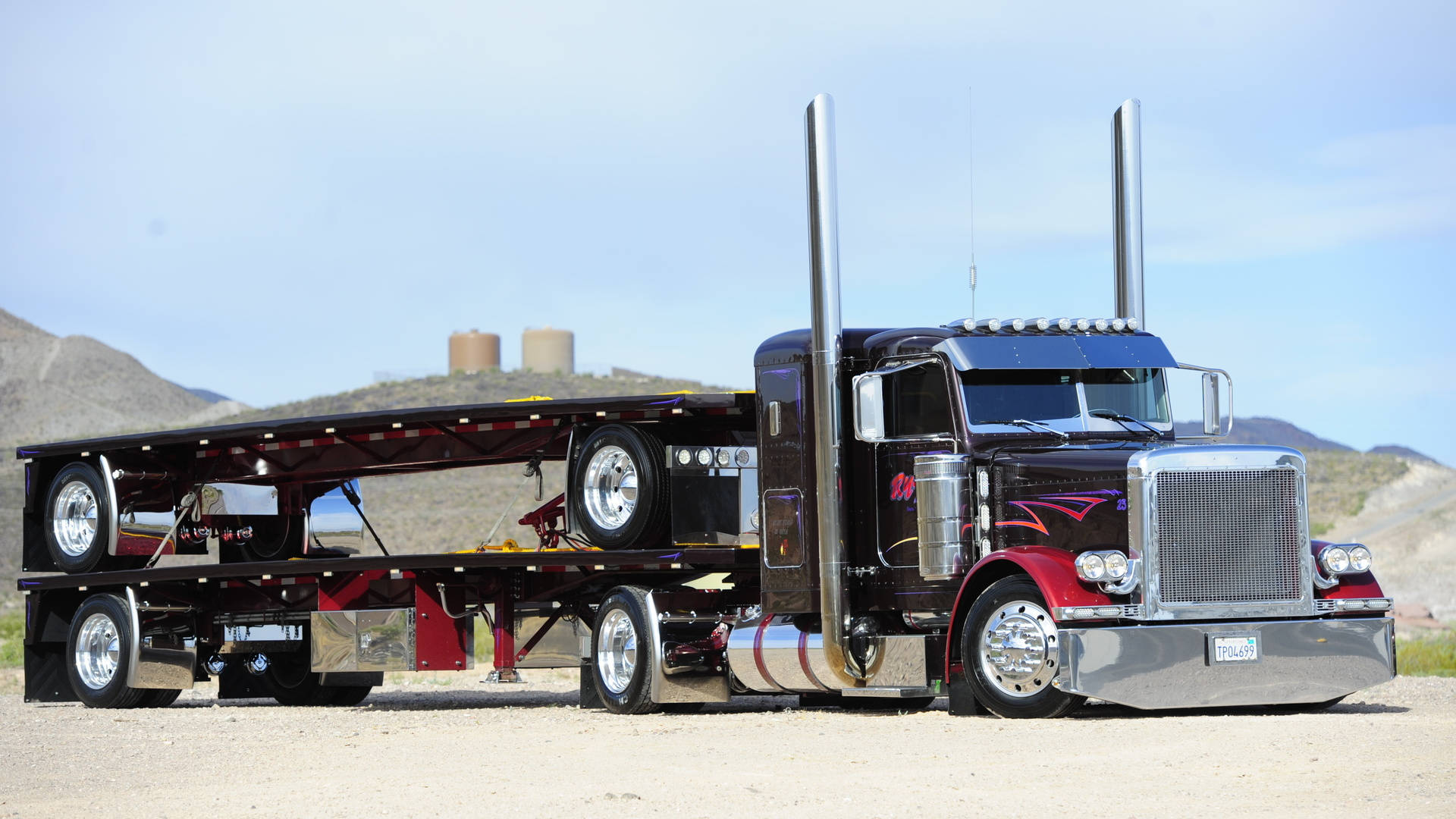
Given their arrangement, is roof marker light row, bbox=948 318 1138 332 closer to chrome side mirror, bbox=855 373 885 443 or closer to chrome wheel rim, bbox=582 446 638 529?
chrome side mirror, bbox=855 373 885 443

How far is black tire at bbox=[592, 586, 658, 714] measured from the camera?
1372 centimetres

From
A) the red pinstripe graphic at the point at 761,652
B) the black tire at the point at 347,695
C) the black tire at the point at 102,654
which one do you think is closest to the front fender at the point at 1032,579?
the red pinstripe graphic at the point at 761,652

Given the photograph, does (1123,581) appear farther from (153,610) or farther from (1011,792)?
(153,610)

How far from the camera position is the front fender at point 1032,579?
11.1 meters

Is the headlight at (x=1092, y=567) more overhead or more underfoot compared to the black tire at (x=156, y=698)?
more overhead

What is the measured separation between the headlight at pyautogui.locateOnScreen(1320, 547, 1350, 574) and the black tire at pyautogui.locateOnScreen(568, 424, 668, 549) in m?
4.87

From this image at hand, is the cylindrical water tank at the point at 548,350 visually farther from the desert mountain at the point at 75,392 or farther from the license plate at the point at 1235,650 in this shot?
the license plate at the point at 1235,650

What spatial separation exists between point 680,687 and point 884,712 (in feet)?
4.98

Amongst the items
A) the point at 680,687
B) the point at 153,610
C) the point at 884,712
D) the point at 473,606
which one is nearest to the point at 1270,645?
the point at 884,712

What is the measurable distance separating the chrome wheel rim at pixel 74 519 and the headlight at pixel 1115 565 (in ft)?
35.9

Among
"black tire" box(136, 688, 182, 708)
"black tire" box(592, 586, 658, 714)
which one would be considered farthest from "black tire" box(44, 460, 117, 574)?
"black tire" box(592, 586, 658, 714)

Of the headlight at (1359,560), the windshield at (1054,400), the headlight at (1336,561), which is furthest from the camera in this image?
the windshield at (1054,400)

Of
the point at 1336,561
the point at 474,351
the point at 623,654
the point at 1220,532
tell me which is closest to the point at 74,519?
the point at 623,654

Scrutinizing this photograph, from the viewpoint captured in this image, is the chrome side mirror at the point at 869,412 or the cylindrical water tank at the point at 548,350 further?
the cylindrical water tank at the point at 548,350
